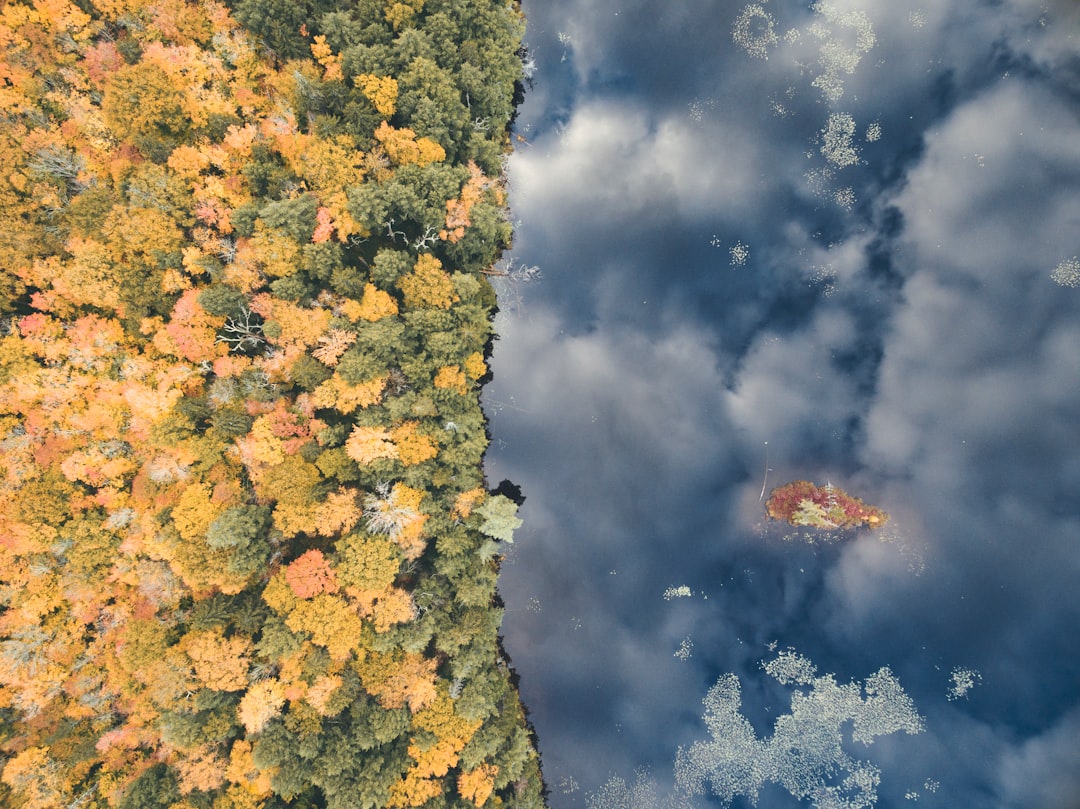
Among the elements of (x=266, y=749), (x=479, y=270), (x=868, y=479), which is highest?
(x=479, y=270)

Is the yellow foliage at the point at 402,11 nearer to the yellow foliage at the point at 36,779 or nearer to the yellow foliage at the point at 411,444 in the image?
the yellow foliage at the point at 411,444

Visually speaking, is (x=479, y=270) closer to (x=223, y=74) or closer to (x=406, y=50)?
(x=406, y=50)

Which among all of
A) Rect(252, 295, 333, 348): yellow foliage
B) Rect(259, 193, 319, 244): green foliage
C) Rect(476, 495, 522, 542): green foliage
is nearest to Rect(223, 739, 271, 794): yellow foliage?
Rect(476, 495, 522, 542): green foliage

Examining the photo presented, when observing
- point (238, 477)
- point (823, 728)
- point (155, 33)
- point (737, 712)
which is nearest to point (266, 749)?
point (238, 477)

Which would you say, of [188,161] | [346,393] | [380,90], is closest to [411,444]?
[346,393]

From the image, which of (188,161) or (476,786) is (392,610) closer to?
(476,786)
